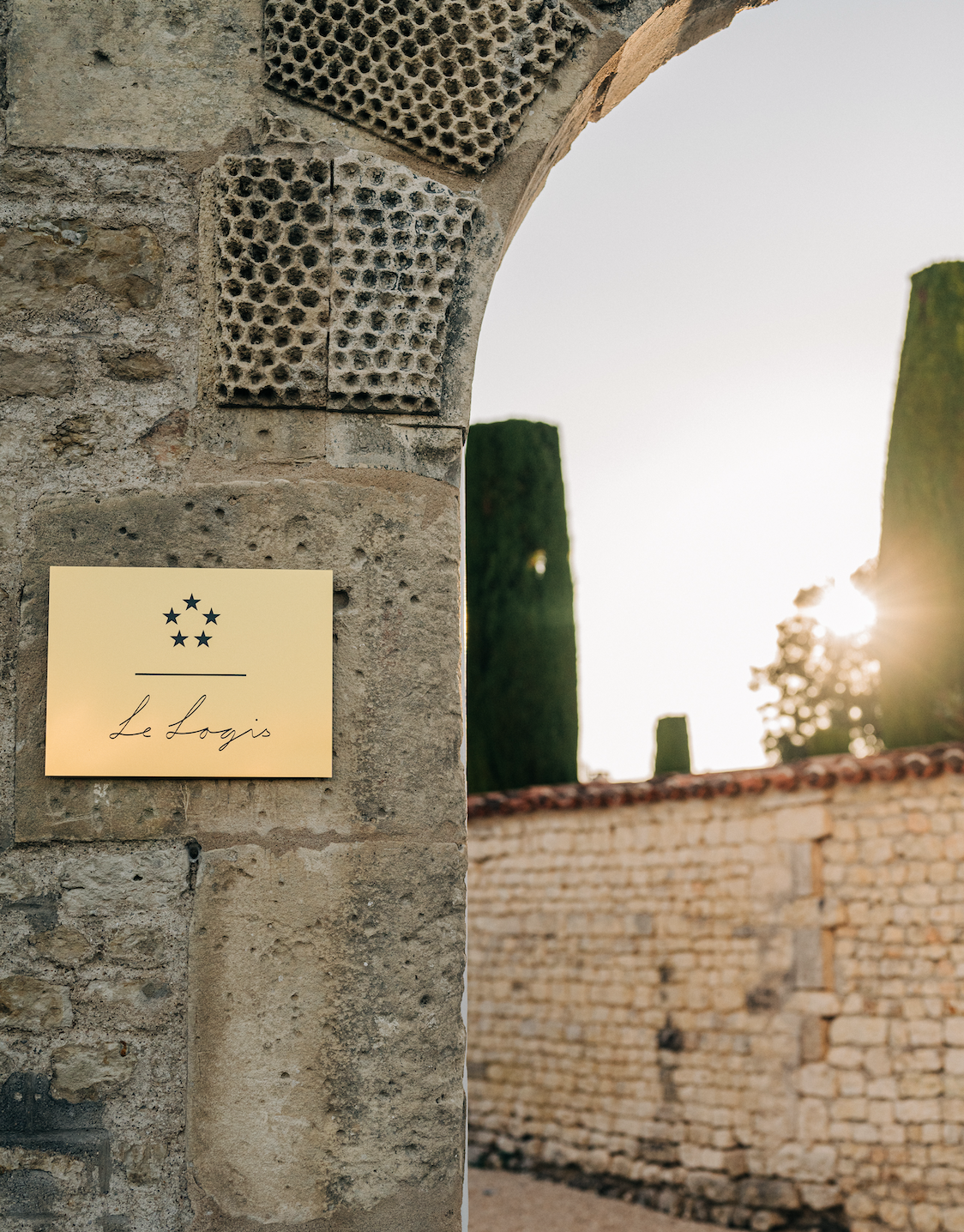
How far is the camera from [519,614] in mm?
10891

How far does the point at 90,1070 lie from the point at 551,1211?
663cm

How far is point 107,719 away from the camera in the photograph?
1771 millimetres

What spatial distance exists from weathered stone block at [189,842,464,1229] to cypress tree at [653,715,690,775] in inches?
400

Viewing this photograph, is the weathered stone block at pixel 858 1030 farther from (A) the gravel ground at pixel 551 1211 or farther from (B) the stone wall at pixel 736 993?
(A) the gravel ground at pixel 551 1211

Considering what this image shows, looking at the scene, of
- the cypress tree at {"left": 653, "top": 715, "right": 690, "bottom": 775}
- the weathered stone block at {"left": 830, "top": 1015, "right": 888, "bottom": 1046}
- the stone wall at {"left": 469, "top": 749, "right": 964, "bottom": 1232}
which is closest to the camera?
the stone wall at {"left": 469, "top": 749, "right": 964, "bottom": 1232}

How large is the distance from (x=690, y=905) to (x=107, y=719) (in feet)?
21.0

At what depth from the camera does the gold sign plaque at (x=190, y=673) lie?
1.77 m

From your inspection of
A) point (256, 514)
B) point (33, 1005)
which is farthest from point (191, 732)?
point (33, 1005)

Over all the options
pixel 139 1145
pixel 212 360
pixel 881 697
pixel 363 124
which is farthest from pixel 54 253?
pixel 881 697

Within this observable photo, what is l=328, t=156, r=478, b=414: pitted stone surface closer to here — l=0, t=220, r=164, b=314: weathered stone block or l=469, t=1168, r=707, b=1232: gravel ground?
l=0, t=220, r=164, b=314: weathered stone block

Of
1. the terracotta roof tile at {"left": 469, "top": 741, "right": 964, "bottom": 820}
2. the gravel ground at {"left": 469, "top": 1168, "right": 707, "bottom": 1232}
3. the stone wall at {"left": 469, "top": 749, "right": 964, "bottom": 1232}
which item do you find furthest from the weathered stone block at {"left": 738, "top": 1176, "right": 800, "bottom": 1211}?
the terracotta roof tile at {"left": 469, "top": 741, "right": 964, "bottom": 820}

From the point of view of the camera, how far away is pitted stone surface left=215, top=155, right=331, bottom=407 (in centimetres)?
187

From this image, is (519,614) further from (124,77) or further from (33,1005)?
(33,1005)

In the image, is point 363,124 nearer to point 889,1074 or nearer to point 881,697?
point 889,1074
